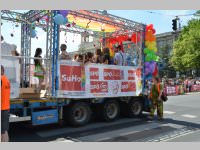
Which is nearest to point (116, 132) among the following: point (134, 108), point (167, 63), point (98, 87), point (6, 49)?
point (98, 87)

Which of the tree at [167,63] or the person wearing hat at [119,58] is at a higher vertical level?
the tree at [167,63]

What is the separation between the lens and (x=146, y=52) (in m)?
11.7

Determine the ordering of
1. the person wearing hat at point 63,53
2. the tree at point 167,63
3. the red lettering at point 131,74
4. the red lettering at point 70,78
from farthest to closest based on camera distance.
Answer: the tree at point 167,63 < the red lettering at point 131,74 < the person wearing hat at point 63,53 < the red lettering at point 70,78

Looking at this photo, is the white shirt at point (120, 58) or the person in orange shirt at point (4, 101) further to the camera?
the white shirt at point (120, 58)

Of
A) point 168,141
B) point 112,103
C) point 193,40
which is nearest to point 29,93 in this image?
point 112,103

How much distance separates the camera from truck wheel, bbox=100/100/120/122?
10137 mm

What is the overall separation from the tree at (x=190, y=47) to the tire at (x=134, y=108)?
37.2m

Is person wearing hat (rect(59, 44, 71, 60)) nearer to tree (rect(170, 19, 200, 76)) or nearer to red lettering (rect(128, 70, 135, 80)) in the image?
red lettering (rect(128, 70, 135, 80))

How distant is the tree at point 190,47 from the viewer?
1820 inches

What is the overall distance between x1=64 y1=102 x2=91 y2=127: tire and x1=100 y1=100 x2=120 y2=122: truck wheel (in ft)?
2.19

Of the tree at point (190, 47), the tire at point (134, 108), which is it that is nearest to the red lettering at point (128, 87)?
the tire at point (134, 108)

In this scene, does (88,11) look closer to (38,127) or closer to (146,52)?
Result: (146,52)

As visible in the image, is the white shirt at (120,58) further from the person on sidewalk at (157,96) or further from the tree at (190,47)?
the tree at (190,47)

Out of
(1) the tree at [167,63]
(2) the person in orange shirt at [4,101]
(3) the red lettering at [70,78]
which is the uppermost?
(1) the tree at [167,63]
